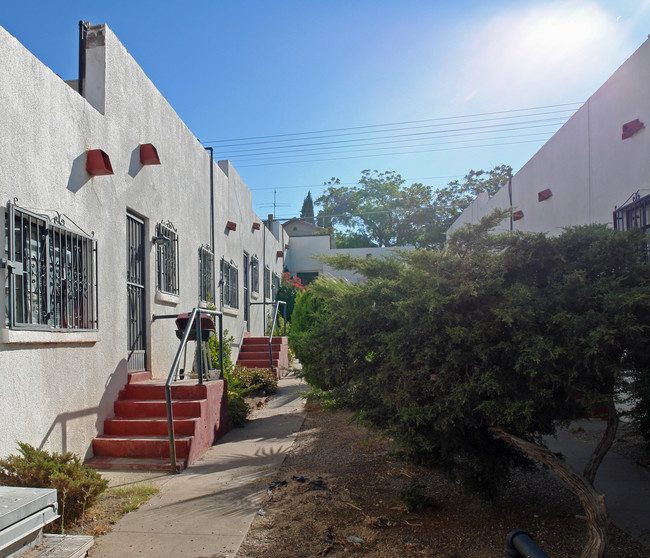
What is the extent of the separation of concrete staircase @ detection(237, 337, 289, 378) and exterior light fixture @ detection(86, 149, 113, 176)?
6471 mm

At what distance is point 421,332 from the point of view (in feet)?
11.4

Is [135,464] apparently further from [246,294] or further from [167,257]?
[246,294]

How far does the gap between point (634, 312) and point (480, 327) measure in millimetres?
823

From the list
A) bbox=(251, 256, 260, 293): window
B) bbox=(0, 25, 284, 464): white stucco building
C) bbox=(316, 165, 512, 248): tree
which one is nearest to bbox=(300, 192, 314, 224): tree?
bbox=(316, 165, 512, 248): tree

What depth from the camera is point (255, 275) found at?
583 inches

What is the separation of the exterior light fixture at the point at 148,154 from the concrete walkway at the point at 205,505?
3.50 meters

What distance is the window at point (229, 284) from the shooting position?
10.8 metres

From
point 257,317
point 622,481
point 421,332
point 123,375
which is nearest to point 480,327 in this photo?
point 421,332

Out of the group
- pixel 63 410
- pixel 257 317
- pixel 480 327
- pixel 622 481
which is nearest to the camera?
pixel 480 327

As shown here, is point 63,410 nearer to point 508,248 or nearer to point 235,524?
point 235,524

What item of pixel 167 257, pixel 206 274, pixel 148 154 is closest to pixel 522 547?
pixel 148 154

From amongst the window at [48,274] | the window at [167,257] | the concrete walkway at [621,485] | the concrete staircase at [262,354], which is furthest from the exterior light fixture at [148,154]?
the concrete staircase at [262,354]

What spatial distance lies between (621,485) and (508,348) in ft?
7.50

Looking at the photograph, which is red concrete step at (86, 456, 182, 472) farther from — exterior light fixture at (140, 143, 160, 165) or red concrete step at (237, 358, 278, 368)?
red concrete step at (237, 358, 278, 368)
